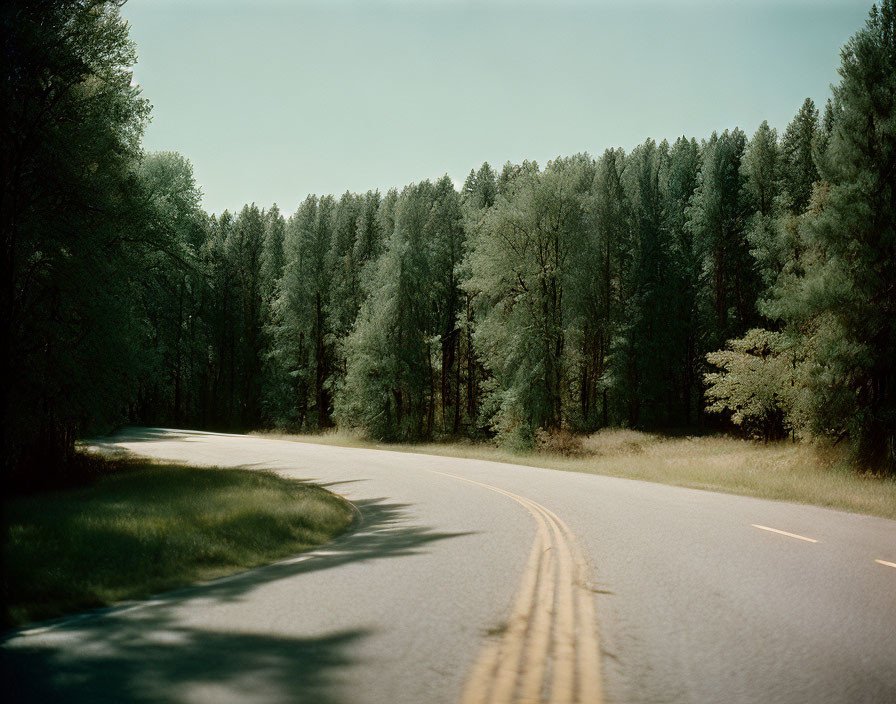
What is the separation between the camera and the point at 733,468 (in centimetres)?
2002

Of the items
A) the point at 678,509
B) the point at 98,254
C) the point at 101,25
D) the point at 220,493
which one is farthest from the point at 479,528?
the point at 101,25

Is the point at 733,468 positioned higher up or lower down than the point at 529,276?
lower down

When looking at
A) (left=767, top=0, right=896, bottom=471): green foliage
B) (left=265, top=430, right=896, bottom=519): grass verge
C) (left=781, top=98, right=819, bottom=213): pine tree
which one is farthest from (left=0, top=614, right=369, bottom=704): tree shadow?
(left=781, top=98, right=819, bottom=213): pine tree

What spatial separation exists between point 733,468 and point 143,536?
Result: 1848cm

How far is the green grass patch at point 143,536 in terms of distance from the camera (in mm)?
6051

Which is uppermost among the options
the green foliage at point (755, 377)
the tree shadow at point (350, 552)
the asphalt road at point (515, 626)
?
the green foliage at point (755, 377)

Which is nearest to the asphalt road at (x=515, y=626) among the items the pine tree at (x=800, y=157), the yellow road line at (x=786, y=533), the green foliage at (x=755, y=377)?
the yellow road line at (x=786, y=533)

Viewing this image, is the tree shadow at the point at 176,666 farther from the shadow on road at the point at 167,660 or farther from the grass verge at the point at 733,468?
the grass verge at the point at 733,468

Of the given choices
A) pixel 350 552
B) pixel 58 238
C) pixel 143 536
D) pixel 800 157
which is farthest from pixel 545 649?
pixel 800 157

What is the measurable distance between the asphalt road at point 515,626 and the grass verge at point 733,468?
478 cm

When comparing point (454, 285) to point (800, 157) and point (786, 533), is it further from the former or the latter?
point (786, 533)

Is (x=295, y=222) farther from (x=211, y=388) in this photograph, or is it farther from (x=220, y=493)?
(x=220, y=493)

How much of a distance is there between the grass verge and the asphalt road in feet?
15.7

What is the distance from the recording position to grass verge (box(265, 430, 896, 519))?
13.8m
